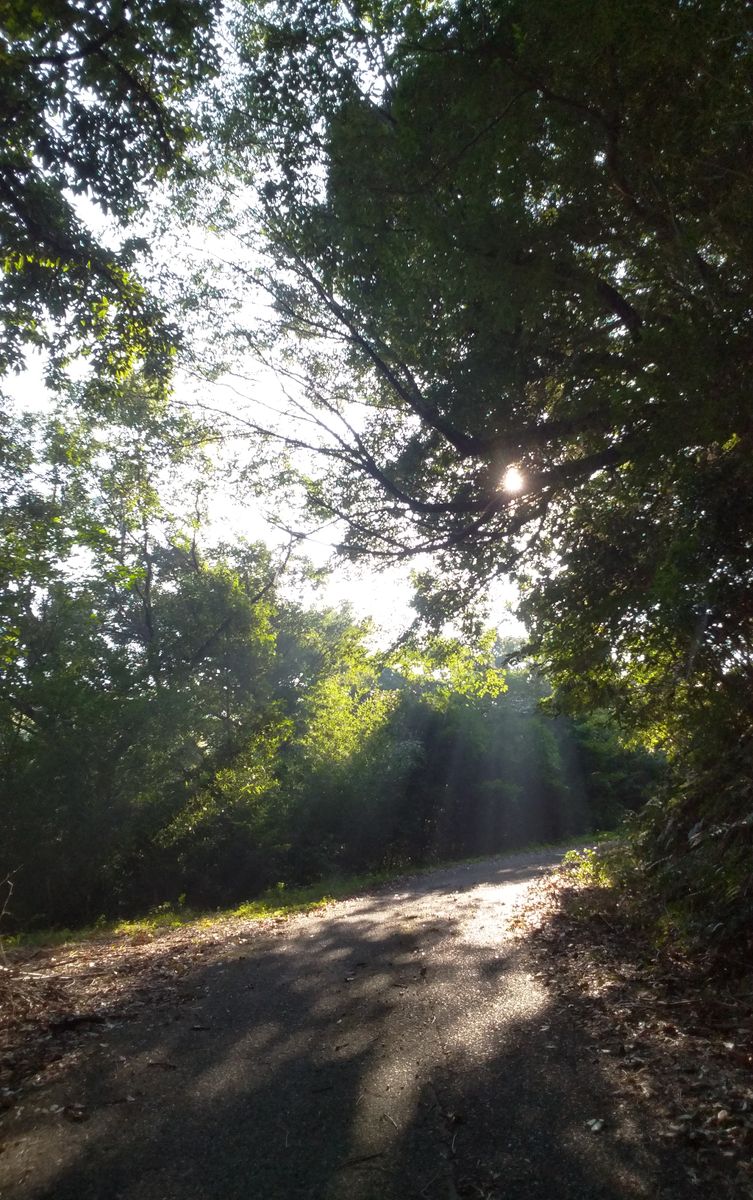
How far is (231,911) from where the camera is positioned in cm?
1619

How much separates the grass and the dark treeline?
1.07 m

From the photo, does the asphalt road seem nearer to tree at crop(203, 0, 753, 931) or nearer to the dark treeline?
tree at crop(203, 0, 753, 931)

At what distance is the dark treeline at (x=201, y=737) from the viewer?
53.5 ft

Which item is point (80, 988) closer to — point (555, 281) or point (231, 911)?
point (555, 281)

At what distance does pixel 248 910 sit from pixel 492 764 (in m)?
16.4

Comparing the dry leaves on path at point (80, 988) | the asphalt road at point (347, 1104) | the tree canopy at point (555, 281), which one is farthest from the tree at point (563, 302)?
the dry leaves on path at point (80, 988)

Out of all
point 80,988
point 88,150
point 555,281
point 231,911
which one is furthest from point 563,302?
point 231,911

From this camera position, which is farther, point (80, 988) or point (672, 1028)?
point (80, 988)

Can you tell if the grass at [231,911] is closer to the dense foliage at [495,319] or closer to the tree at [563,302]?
the dense foliage at [495,319]


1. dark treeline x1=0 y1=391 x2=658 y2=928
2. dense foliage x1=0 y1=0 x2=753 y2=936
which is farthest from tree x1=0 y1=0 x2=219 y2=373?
dark treeline x1=0 y1=391 x2=658 y2=928

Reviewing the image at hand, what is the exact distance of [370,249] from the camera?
28.3 feet

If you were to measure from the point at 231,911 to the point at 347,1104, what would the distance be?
43.2 feet

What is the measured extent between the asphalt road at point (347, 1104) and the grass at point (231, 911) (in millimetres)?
6633

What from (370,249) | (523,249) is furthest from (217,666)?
(523,249)
